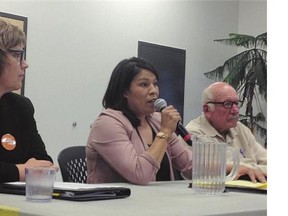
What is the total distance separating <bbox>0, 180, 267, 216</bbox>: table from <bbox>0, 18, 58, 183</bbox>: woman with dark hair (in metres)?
0.61

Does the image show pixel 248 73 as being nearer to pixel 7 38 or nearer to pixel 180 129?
pixel 180 129

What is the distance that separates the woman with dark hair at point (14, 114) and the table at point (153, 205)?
613 millimetres

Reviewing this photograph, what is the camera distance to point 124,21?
450cm

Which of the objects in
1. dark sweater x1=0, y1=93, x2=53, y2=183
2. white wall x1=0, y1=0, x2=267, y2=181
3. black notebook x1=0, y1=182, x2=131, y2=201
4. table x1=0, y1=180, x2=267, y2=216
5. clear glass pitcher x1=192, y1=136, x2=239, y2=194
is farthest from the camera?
white wall x1=0, y1=0, x2=267, y2=181

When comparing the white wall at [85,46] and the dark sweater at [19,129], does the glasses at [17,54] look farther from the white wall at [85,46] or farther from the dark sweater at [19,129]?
the white wall at [85,46]

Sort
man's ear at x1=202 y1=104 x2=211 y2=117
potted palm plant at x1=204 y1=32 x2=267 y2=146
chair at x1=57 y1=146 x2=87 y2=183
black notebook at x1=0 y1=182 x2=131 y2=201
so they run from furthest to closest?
potted palm plant at x1=204 y1=32 x2=267 y2=146 → man's ear at x1=202 y1=104 x2=211 y2=117 → chair at x1=57 y1=146 x2=87 y2=183 → black notebook at x1=0 y1=182 x2=131 y2=201

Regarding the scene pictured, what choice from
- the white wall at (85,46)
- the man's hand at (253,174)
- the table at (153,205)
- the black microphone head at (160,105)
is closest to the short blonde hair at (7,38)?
the black microphone head at (160,105)

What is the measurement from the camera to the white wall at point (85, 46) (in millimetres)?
3848

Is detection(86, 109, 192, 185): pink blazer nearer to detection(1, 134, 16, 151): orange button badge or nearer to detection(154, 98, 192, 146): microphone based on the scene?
detection(154, 98, 192, 146): microphone

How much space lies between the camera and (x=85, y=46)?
417 cm

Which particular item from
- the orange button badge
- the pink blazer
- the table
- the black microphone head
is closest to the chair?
the pink blazer

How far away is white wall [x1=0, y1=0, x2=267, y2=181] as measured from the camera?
151 inches

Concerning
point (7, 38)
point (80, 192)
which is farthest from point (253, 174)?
point (7, 38)

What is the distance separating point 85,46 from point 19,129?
2237 mm
